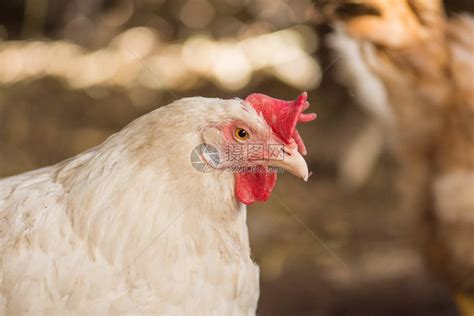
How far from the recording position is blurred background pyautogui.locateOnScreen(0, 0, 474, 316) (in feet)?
5.16

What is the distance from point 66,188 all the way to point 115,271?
0.20 meters

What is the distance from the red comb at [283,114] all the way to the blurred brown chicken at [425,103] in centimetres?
61

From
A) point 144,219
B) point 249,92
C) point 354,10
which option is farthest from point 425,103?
point 144,219

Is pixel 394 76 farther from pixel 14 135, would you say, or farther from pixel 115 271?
pixel 14 135

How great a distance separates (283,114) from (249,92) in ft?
1.47

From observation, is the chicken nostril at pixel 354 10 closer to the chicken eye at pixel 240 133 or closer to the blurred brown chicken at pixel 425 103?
the blurred brown chicken at pixel 425 103

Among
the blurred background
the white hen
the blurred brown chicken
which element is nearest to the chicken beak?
the white hen

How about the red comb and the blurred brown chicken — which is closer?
the red comb

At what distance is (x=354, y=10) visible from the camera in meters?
1.61

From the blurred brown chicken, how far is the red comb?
2.00 ft

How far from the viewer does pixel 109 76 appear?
1.58m

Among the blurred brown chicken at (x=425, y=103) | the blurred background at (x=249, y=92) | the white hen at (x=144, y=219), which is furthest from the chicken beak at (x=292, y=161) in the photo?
the blurred brown chicken at (x=425, y=103)

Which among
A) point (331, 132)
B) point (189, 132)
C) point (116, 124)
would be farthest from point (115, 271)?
point (331, 132)

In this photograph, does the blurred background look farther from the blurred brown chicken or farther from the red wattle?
the red wattle
